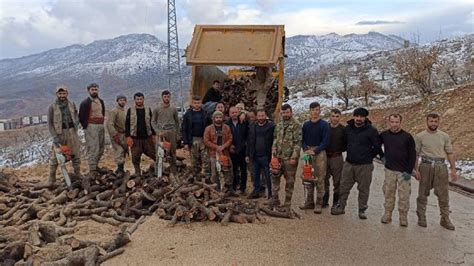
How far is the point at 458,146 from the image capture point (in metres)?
13.3

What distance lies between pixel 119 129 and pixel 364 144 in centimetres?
442

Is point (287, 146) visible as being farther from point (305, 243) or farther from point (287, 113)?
point (305, 243)

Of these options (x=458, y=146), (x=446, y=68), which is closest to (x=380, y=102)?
(x=446, y=68)

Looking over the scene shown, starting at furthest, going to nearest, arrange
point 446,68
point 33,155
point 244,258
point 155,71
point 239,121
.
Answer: point 155,71 → point 446,68 → point 33,155 → point 239,121 → point 244,258

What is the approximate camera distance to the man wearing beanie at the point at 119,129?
9.13 m

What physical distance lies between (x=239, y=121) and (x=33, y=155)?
15.2 metres

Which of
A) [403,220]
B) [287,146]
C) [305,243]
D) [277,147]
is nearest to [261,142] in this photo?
[277,147]

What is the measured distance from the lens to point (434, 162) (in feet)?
23.4

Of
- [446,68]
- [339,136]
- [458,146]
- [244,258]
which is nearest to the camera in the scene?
[244,258]

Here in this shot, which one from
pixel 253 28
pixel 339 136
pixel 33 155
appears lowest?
pixel 33 155

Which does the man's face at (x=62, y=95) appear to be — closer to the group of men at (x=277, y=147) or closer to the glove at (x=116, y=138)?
the group of men at (x=277, y=147)

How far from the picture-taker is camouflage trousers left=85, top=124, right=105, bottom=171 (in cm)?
922

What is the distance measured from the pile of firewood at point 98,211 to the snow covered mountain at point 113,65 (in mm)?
51731

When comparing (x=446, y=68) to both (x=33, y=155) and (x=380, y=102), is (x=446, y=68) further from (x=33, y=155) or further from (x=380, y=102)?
(x=33, y=155)
